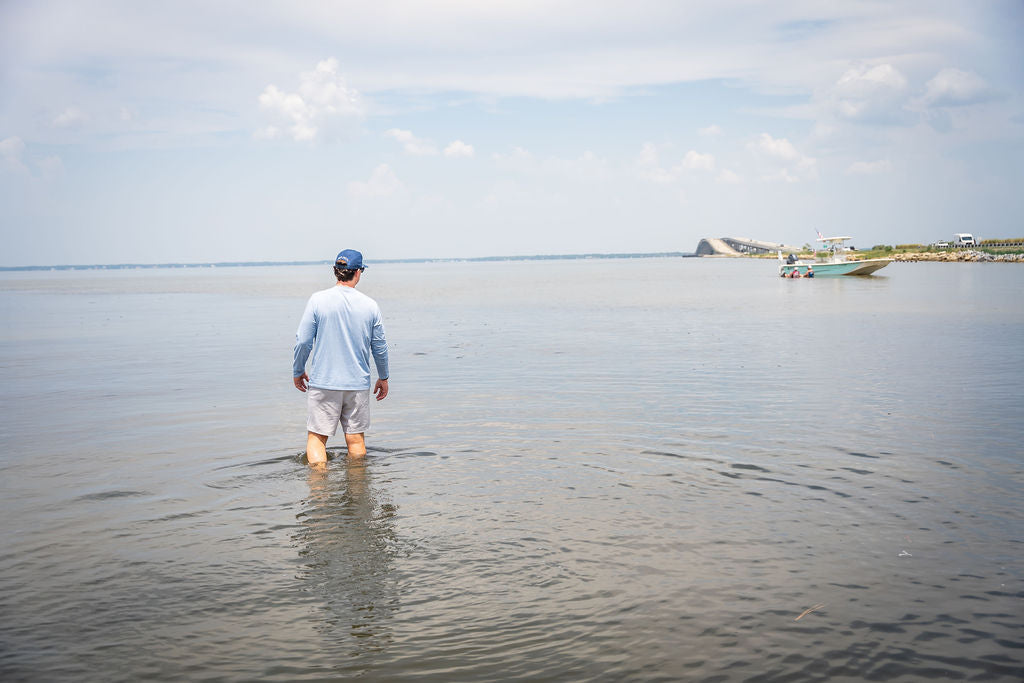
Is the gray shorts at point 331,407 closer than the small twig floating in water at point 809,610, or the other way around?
the small twig floating in water at point 809,610

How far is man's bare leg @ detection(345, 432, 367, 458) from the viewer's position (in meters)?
9.62

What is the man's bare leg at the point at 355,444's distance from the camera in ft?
31.6

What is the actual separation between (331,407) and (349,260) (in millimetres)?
1720

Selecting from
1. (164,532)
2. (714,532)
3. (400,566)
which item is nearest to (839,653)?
(714,532)

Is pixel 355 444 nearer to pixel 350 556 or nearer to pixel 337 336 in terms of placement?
pixel 337 336

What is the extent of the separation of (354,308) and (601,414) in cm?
562

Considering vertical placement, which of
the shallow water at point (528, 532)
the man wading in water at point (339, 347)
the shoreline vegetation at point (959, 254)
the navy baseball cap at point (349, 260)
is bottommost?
the shallow water at point (528, 532)

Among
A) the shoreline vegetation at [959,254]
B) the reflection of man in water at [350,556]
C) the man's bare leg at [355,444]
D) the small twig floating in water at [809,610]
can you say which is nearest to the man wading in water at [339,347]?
the man's bare leg at [355,444]

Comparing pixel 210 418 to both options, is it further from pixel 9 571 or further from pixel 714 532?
pixel 714 532

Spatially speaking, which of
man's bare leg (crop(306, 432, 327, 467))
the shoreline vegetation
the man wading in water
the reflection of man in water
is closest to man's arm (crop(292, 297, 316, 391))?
the man wading in water

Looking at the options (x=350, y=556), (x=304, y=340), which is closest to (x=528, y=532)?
(x=350, y=556)

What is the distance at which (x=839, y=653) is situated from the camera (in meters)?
5.01

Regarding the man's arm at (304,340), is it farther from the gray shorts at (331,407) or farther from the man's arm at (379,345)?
the man's arm at (379,345)

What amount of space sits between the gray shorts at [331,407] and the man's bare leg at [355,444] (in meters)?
0.33
